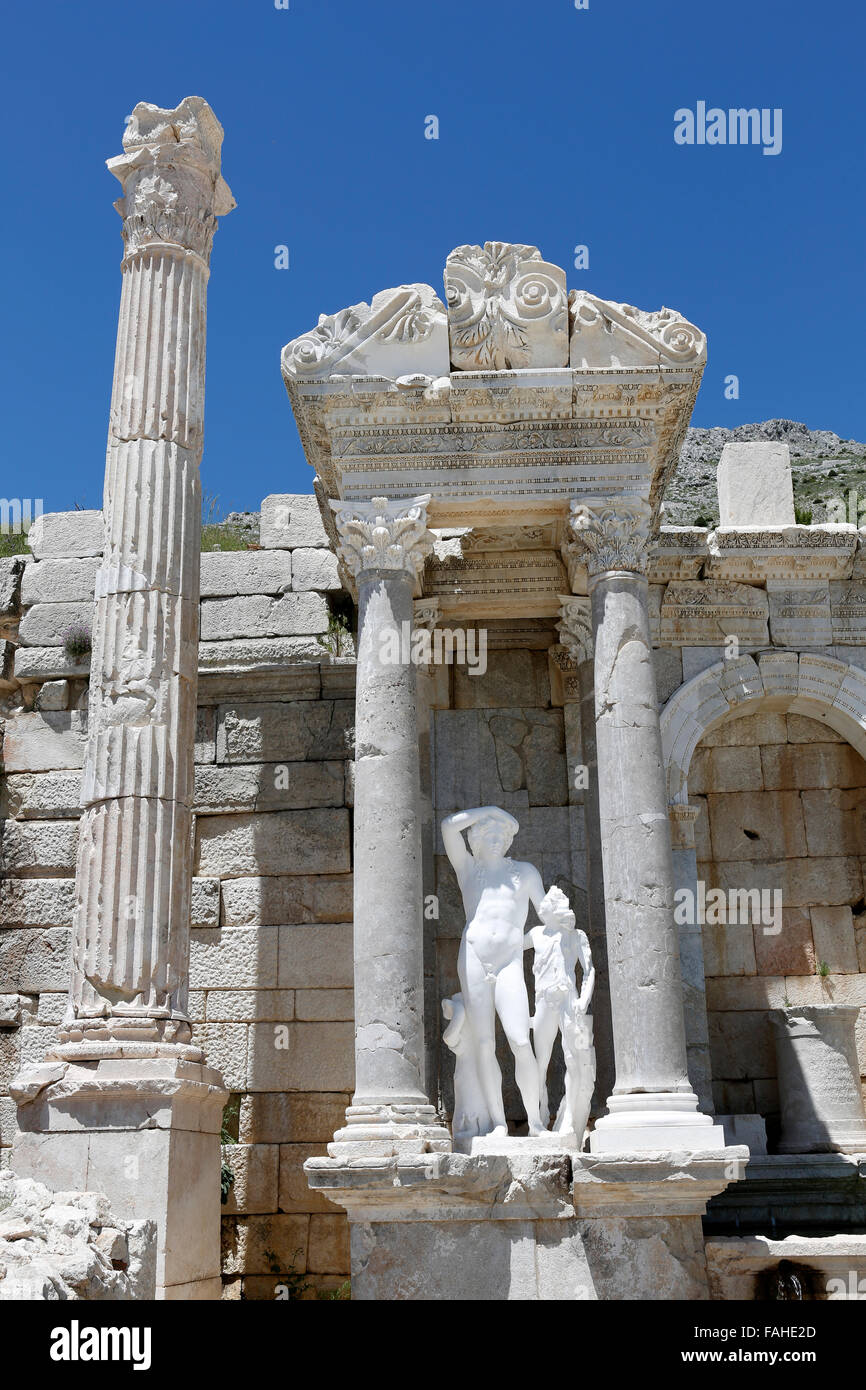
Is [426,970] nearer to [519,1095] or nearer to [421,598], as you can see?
[519,1095]

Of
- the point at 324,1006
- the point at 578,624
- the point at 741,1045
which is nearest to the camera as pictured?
the point at 578,624

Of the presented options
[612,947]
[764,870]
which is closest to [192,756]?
[612,947]

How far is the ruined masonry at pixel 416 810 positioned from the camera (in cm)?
858

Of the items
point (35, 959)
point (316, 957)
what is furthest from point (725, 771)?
point (35, 959)

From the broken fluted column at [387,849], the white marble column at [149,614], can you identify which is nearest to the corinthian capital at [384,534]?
the broken fluted column at [387,849]

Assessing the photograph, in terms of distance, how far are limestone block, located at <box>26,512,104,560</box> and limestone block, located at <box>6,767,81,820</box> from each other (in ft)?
7.76

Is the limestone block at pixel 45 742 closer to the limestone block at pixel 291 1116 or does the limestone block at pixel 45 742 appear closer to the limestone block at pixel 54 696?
the limestone block at pixel 54 696

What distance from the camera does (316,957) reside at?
12055mm

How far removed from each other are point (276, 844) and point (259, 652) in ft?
6.32

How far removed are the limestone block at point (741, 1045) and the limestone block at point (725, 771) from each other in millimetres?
2009

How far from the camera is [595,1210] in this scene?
8500 millimetres

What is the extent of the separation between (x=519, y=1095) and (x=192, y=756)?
12.5 ft

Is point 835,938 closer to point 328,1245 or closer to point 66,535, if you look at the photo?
point 328,1245

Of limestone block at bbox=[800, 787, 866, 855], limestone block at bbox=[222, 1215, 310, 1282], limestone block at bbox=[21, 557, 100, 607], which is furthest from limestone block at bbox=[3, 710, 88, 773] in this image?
limestone block at bbox=[800, 787, 866, 855]
